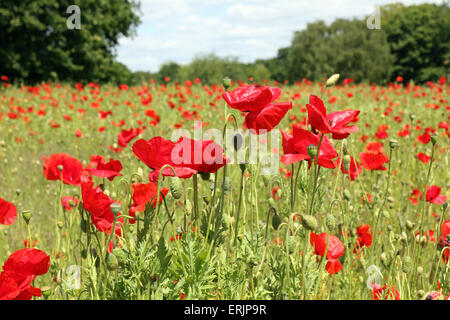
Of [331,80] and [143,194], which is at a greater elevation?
[331,80]

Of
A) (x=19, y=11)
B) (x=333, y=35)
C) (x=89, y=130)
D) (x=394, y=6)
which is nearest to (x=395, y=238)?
(x=89, y=130)

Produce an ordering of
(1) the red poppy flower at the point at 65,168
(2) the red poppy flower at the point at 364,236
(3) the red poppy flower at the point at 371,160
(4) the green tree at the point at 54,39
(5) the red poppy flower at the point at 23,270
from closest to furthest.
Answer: (5) the red poppy flower at the point at 23,270 → (1) the red poppy flower at the point at 65,168 → (2) the red poppy flower at the point at 364,236 → (3) the red poppy flower at the point at 371,160 → (4) the green tree at the point at 54,39

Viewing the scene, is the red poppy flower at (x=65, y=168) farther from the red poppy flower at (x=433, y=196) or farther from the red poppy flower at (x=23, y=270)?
the red poppy flower at (x=433, y=196)

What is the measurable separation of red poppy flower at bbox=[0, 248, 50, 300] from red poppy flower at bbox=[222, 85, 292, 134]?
539 millimetres

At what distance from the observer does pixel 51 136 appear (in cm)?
577

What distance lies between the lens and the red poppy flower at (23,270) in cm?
83

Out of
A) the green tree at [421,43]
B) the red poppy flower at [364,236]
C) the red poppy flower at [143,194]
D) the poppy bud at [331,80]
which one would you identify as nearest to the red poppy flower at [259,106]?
the poppy bud at [331,80]

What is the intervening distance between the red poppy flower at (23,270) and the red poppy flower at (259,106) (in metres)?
0.54

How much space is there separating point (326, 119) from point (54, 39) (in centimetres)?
2242

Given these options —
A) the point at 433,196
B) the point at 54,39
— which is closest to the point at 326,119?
the point at 433,196

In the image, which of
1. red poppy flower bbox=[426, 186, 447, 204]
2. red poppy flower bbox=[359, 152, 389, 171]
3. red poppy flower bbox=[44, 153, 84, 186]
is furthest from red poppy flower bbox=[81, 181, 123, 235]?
red poppy flower bbox=[426, 186, 447, 204]

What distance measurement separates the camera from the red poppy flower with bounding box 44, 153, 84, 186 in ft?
4.43

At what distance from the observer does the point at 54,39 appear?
2089 centimetres

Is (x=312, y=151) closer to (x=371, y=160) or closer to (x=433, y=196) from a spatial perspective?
(x=371, y=160)
